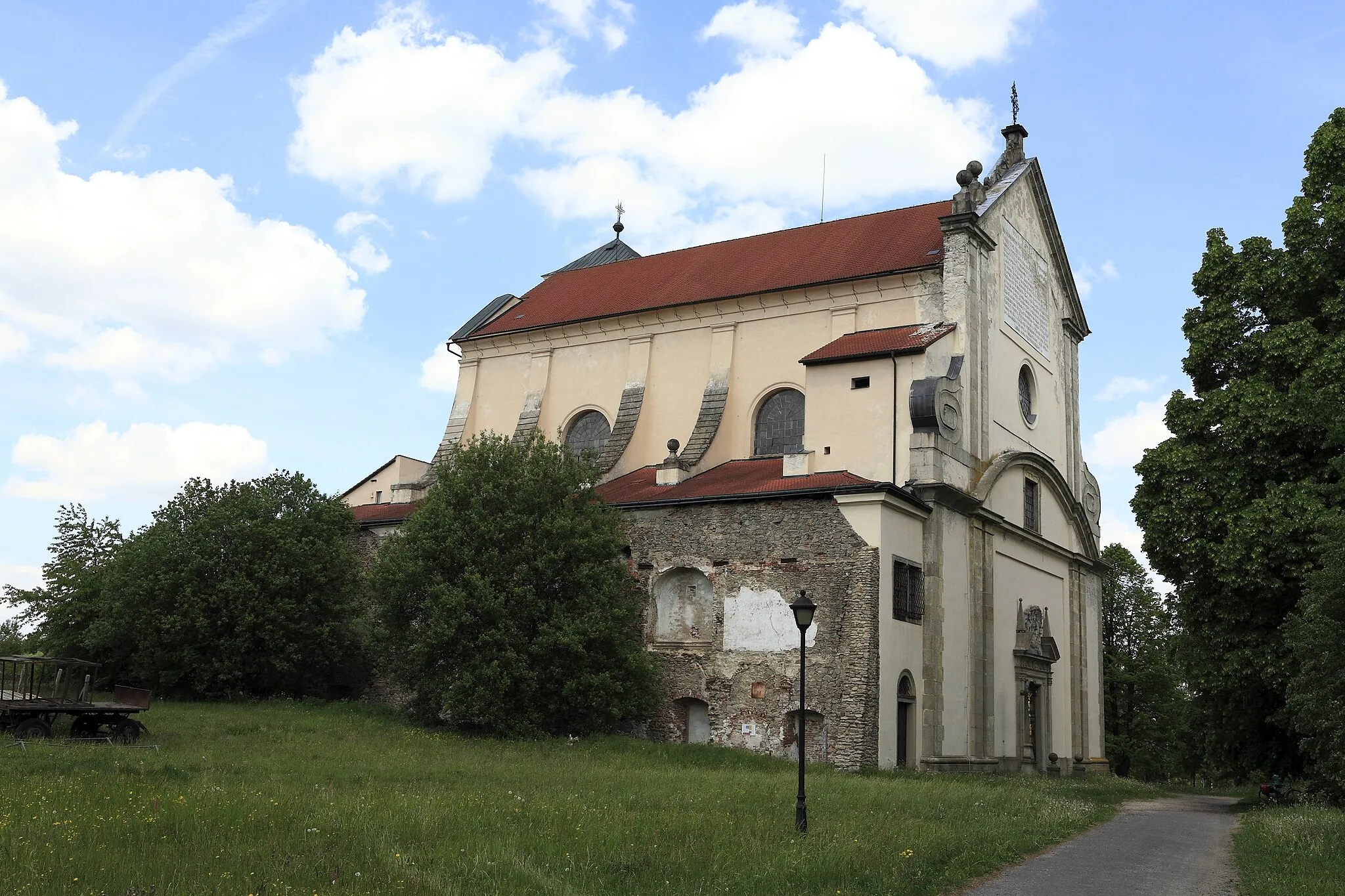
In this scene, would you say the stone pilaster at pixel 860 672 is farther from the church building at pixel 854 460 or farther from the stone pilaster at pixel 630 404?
the stone pilaster at pixel 630 404

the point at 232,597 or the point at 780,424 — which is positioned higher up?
the point at 780,424

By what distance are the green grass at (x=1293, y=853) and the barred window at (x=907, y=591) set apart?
28.9 ft

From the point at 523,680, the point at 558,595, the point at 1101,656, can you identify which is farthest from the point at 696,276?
the point at 1101,656

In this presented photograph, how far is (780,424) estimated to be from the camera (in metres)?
33.2

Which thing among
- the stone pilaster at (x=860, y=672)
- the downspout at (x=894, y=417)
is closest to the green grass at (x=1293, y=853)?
the stone pilaster at (x=860, y=672)

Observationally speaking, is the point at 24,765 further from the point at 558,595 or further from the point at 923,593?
the point at 923,593

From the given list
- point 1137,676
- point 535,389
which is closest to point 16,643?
point 535,389

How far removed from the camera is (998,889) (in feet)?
39.8

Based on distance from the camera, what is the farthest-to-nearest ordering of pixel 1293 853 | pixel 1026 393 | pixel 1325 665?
1. pixel 1026 393
2. pixel 1325 665
3. pixel 1293 853

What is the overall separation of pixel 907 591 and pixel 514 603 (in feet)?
29.5

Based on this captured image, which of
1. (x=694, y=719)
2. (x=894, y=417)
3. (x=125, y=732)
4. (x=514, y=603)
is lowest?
(x=125, y=732)

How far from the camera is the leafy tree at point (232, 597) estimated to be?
30297 millimetres

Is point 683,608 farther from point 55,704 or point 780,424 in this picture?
point 55,704

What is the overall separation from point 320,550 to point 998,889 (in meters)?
23.4
